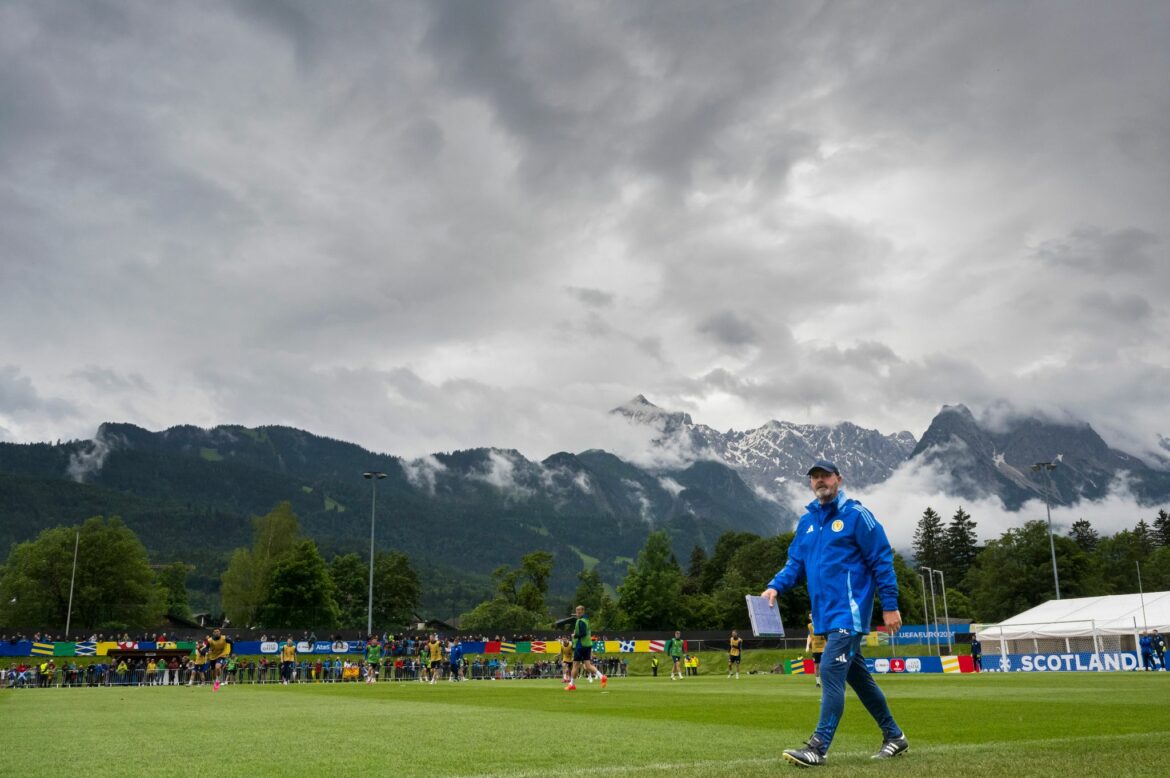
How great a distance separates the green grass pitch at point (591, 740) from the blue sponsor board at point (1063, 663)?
28.6 metres

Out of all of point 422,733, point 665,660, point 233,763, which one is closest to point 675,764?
point 233,763

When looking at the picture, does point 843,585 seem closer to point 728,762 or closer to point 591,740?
point 728,762

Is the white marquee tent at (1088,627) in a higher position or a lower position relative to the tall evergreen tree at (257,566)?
lower

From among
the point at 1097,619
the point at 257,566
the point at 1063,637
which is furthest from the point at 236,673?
the point at 257,566

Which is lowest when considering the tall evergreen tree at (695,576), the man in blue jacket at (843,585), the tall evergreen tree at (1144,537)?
the man in blue jacket at (843,585)

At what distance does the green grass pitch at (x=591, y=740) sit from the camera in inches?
258

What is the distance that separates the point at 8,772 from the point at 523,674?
47721mm

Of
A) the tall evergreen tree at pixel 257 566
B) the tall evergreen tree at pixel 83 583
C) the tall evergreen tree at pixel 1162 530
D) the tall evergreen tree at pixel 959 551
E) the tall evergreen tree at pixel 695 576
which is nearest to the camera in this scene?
the tall evergreen tree at pixel 83 583

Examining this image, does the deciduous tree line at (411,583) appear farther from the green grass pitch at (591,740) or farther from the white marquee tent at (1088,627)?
the green grass pitch at (591,740)

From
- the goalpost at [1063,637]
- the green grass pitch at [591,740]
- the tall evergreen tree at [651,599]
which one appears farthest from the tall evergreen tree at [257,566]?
the green grass pitch at [591,740]

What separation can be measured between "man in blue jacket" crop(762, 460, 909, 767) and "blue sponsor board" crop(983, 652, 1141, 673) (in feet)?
123

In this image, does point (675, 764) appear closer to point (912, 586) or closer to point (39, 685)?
point (39, 685)

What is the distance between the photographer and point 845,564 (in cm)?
695

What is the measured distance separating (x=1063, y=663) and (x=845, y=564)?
40.5 meters
